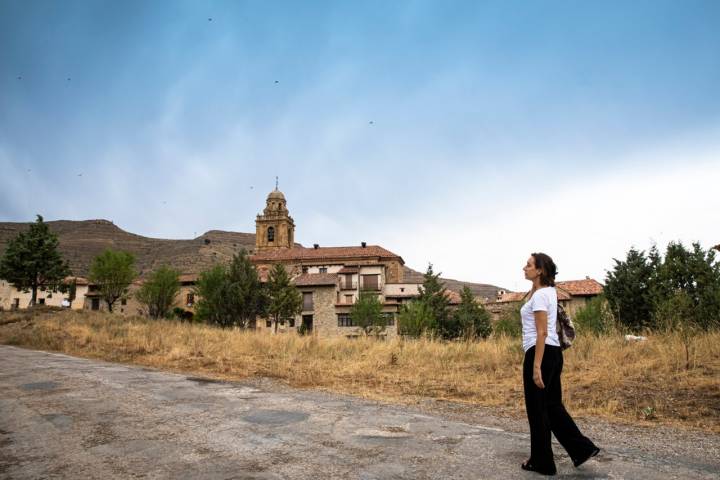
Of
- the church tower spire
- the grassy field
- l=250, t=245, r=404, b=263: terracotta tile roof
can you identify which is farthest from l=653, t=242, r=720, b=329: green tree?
the church tower spire

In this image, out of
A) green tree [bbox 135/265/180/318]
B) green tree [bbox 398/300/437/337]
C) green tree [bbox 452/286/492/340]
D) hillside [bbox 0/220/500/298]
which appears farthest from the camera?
hillside [bbox 0/220/500/298]

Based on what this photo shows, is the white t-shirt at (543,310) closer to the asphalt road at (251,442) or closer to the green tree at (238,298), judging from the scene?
the asphalt road at (251,442)

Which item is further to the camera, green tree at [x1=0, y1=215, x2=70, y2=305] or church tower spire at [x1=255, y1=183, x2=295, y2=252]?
church tower spire at [x1=255, y1=183, x2=295, y2=252]

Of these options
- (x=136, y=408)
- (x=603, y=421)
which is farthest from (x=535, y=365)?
(x=136, y=408)

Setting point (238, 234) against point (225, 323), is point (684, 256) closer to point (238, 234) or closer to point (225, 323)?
point (225, 323)

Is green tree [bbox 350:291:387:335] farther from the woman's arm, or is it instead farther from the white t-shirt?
the woman's arm

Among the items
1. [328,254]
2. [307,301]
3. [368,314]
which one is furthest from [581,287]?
[307,301]

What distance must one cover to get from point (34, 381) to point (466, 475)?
7045 millimetres

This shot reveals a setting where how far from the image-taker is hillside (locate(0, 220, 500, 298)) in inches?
3551

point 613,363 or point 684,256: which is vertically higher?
point 684,256

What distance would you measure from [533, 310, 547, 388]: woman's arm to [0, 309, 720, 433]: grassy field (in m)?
2.66

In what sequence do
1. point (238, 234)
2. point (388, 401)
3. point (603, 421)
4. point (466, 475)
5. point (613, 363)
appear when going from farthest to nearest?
point (238, 234) → point (613, 363) → point (388, 401) → point (603, 421) → point (466, 475)

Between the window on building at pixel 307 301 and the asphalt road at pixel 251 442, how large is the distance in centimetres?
4181

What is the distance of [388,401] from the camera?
255 inches
